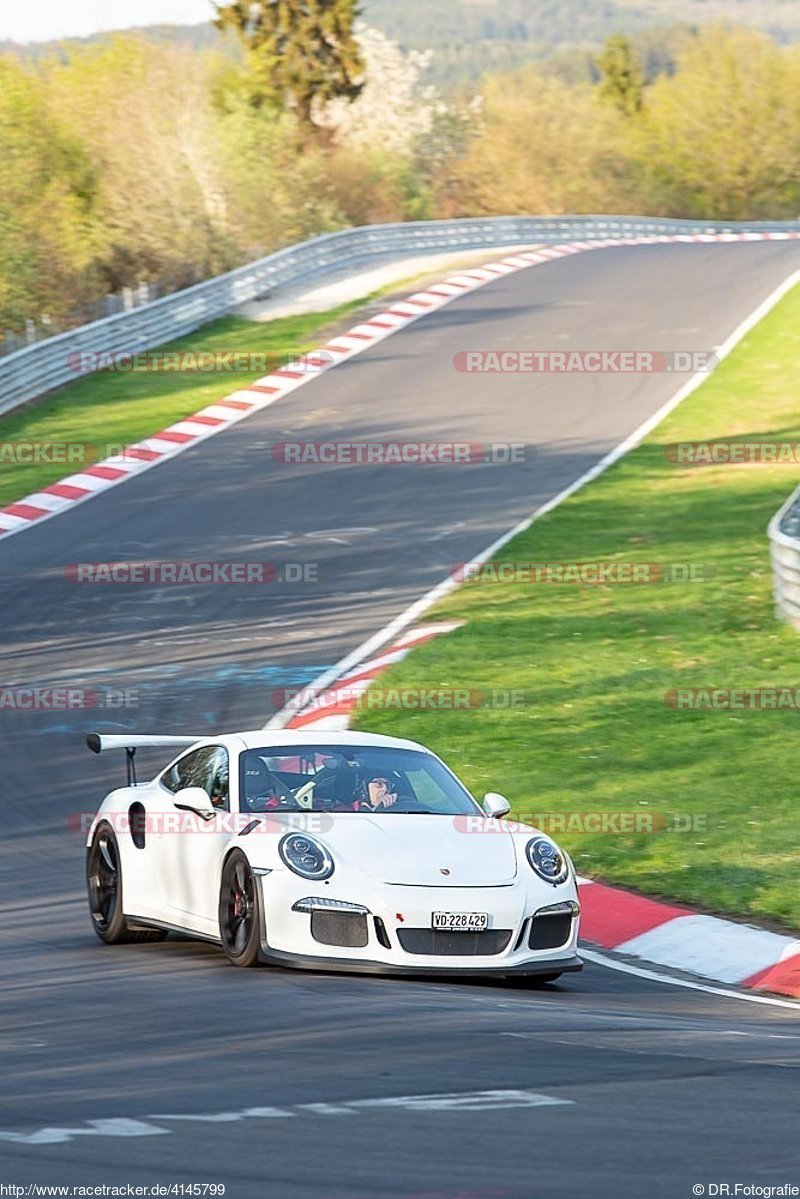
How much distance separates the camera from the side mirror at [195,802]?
1022 centimetres

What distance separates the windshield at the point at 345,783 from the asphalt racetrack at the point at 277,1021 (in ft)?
3.04

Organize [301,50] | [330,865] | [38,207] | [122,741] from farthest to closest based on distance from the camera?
[301,50] < [38,207] < [122,741] < [330,865]

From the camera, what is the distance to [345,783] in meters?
10.4

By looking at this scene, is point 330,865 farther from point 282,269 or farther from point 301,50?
point 301,50

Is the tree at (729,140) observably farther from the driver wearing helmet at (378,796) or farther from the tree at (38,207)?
the driver wearing helmet at (378,796)

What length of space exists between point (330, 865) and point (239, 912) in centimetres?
58

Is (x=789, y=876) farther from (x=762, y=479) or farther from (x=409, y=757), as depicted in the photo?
(x=762, y=479)

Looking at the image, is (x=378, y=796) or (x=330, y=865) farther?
(x=378, y=796)

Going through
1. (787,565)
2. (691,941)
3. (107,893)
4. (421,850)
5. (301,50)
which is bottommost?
(691,941)

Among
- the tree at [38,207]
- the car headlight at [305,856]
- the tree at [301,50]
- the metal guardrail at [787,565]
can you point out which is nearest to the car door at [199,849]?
the car headlight at [305,856]

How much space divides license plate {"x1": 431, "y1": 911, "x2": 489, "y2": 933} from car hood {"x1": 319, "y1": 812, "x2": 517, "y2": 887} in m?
0.15

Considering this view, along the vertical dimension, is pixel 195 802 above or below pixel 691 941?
above

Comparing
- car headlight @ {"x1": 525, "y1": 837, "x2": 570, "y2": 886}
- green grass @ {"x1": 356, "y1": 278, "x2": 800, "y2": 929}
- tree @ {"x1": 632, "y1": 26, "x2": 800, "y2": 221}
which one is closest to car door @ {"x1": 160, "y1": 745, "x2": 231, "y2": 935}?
car headlight @ {"x1": 525, "y1": 837, "x2": 570, "y2": 886}

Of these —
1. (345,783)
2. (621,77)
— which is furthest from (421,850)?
(621,77)
